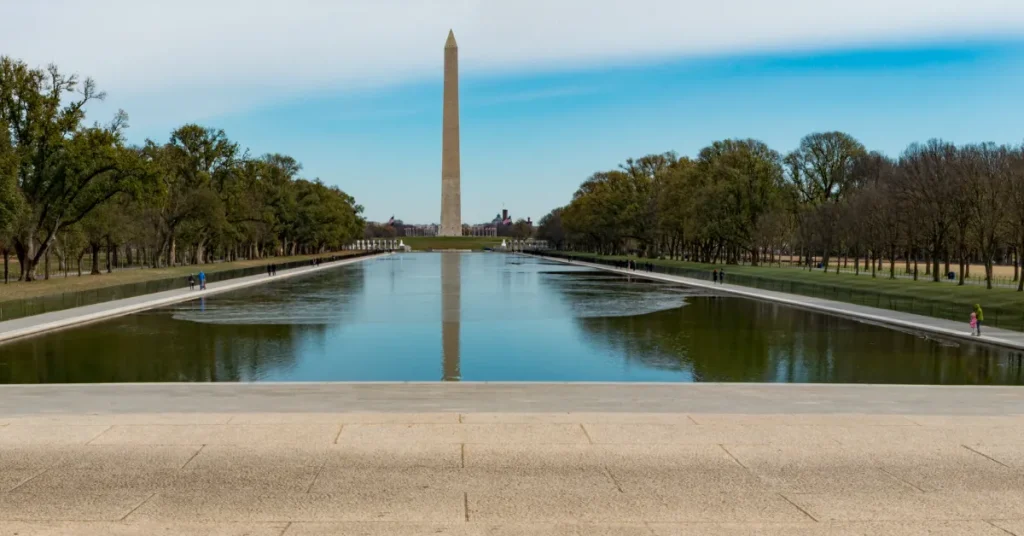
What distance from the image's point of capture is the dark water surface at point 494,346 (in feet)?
59.6

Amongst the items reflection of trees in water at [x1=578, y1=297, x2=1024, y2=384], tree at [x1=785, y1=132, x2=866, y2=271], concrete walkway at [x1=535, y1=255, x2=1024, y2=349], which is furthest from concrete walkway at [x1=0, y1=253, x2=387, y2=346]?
tree at [x1=785, y1=132, x2=866, y2=271]

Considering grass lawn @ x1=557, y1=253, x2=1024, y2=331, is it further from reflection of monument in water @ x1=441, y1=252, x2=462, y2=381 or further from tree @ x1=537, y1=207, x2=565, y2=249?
tree @ x1=537, y1=207, x2=565, y2=249

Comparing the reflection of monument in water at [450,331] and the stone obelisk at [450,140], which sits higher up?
the stone obelisk at [450,140]

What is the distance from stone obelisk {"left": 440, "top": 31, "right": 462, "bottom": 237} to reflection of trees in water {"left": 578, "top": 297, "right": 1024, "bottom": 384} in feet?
318

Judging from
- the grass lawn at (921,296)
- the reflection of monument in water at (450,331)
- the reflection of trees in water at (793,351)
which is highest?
the grass lawn at (921,296)

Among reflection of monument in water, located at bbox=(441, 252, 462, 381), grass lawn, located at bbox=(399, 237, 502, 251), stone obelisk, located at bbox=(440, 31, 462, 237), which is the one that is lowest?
reflection of monument in water, located at bbox=(441, 252, 462, 381)

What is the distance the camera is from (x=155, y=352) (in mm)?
21594

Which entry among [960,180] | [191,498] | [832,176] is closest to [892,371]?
[191,498]

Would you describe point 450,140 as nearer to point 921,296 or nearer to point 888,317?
point 921,296

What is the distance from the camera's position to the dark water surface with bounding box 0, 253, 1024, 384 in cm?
1817

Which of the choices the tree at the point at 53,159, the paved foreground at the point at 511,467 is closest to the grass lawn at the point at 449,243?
the tree at the point at 53,159

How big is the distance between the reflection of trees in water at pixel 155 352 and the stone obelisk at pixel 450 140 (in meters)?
96.7

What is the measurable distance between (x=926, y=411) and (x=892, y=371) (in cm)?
648

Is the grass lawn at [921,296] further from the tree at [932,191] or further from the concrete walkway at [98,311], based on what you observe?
the concrete walkway at [98,311]
